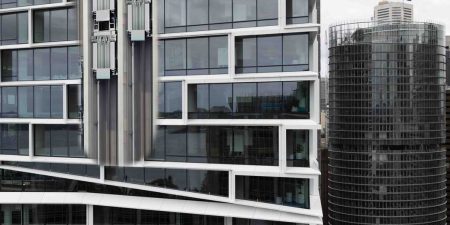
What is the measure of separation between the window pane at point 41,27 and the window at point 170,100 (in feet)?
29.0

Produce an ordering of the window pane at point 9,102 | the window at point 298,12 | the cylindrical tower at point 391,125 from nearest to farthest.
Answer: the window at point 298,12, the window pane at point 9,102, the cylindrical tower at point 391,125

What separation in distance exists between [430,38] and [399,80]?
10.4 m

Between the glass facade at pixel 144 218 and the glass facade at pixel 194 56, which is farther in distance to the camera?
the glass facade at pixel 144 218

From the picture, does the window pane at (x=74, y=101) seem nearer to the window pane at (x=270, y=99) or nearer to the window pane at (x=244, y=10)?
the window pane at (x=244, y=10)

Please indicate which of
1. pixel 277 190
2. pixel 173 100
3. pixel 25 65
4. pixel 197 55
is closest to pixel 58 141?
pixel 25 65

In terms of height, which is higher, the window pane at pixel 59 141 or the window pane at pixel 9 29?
the window pane at pixel 9 29

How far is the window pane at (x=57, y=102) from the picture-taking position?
109 ft

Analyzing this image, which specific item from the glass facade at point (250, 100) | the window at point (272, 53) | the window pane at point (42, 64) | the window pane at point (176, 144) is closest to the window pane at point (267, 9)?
the window at point (272, 53)

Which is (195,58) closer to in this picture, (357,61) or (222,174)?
(222,174)

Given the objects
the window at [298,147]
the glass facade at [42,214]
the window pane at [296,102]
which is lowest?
the glass facade at [42,214]

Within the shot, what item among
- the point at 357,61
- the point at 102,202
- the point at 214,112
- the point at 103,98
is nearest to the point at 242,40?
the point at 214,112

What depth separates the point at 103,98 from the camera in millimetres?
32500

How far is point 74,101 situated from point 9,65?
584 centimetres

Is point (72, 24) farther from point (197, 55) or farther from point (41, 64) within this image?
point (197, 55)
